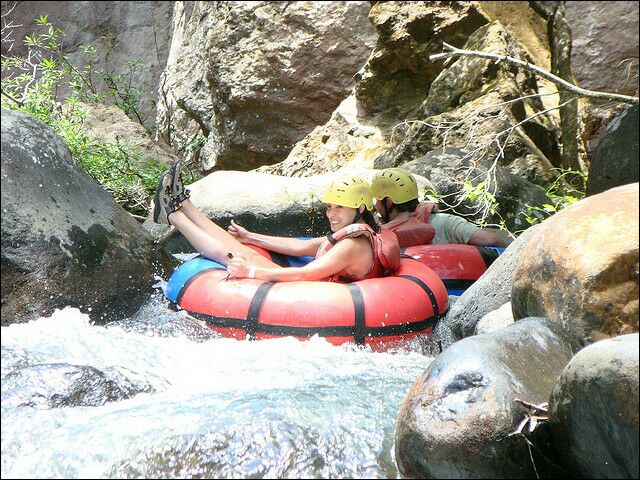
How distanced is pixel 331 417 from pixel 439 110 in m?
6.00

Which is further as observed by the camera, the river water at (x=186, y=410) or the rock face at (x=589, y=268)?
the river water at (x=186, y=410)

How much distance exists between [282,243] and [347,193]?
37.2 inches

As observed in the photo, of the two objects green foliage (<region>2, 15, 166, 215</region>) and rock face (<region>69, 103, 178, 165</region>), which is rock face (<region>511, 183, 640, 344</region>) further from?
rock face (<region>69, 103, 178, 165</region>)

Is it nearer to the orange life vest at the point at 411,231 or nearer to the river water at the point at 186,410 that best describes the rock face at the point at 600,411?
the river water at the point at 186,410

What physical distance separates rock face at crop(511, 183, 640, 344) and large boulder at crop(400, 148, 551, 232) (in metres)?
3.29

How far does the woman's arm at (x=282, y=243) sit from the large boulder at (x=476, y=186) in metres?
1.35

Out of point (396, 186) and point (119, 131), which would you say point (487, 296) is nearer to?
point (396, 186)

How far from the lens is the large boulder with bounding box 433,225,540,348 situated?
484 centimetres

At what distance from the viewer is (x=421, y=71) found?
9859mm

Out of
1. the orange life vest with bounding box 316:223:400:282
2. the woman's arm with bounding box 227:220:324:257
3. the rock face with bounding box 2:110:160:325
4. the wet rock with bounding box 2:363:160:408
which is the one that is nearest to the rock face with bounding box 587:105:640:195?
the wet rock with bounding box 2:363:160:408

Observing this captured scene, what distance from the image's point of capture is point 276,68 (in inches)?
427

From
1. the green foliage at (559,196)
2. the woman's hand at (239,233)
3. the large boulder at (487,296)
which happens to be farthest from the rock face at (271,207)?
the large boulder at (487,296)

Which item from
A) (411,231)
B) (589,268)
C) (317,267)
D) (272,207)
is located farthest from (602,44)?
(589,268)

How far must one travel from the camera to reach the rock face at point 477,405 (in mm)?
2799
